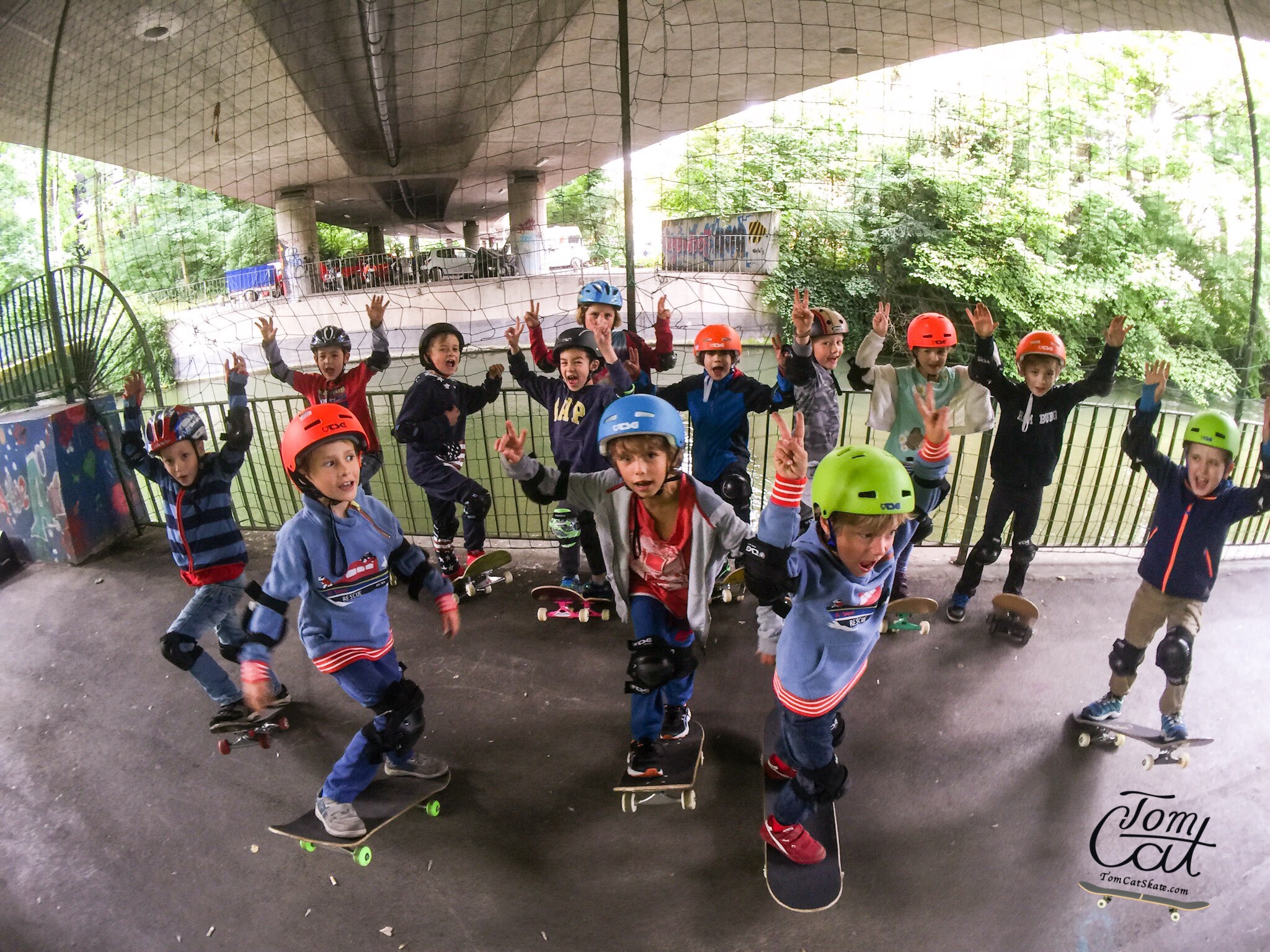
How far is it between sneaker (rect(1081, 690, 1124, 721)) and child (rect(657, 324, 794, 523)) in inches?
68.1

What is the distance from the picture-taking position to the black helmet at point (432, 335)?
139 inches

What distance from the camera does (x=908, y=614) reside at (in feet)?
11.1

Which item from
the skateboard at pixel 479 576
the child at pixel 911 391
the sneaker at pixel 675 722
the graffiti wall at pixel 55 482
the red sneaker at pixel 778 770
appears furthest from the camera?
the graffiti wall at pixel 55 482

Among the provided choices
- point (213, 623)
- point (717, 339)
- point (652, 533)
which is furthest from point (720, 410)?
point (213, 623)

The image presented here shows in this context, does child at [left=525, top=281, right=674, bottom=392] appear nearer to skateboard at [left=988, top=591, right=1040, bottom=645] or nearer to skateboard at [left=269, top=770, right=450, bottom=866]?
skateboard at [left=269, top=770, right=450, bottom=866]

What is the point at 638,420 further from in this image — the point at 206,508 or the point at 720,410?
the point at 206,508

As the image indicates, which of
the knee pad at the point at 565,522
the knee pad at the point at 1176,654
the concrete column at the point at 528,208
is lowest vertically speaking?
the knee pad at the point at 1176,654

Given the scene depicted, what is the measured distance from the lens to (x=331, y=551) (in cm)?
207

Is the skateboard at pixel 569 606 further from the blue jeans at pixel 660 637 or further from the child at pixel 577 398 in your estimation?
the blue jeans at pixel 660 637

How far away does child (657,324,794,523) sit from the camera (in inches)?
128

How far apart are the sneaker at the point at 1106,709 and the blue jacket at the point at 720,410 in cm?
189

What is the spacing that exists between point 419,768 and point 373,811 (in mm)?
231

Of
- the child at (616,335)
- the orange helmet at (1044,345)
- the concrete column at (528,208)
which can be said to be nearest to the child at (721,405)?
the child at (616,335)

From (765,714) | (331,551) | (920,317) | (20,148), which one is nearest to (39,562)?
(331,551)
